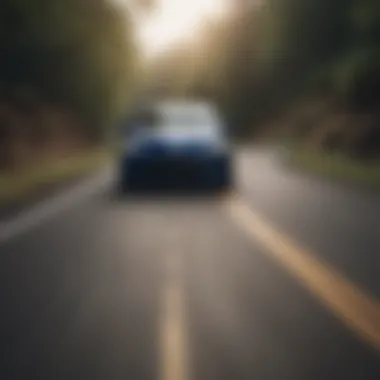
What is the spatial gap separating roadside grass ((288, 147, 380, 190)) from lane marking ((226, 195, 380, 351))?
10.4 m

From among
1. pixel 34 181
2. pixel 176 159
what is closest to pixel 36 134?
pixel 34 181

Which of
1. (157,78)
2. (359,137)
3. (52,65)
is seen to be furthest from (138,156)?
(157,78)

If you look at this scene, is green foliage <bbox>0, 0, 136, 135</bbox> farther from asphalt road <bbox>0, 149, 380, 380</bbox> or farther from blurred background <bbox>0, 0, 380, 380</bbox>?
asphalt road <bbox>0, 149, 380, 380</bbox>

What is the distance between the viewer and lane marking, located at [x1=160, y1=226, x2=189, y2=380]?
741 cm

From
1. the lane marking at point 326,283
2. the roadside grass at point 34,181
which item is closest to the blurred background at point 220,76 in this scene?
the roadside grass at point 34,181

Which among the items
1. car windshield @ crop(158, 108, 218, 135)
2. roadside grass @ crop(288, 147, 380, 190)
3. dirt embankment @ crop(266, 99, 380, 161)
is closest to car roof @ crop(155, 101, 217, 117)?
car windshield @ crop(158, 108, 218, 135)

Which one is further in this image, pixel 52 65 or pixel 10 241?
pixel 52 65

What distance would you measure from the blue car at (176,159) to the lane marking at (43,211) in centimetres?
133

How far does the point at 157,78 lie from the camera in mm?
124062

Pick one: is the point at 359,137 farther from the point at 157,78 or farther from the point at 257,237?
the point at 157,78

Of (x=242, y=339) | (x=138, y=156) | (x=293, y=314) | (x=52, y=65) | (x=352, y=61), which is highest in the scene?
(x=52, y=65)

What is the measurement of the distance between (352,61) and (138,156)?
89.5 feet

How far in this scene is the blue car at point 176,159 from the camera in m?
23.0

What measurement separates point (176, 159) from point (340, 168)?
12327mm
